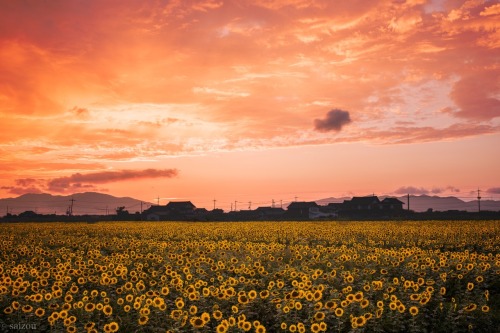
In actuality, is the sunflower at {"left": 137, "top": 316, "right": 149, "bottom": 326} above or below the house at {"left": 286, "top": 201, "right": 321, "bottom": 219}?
below

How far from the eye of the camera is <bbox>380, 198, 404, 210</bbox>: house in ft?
329

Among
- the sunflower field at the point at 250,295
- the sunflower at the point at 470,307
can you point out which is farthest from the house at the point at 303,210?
the sunflower at the point at 470,307

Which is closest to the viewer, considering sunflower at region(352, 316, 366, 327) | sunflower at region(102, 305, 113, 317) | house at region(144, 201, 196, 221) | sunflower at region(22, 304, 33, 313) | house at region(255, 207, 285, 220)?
sunflower at region(352, 316, 366, 327)

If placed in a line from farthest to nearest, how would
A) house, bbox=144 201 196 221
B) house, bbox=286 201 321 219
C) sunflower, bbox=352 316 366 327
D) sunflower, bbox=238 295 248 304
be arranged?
house, bbox=144 201 196 221 → house, bbox=286 201 321 219 → sunflower, bbox=238 295 248 304 → sunflower, bbox=352 316 366 327

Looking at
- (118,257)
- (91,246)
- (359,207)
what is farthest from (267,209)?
(118,257)

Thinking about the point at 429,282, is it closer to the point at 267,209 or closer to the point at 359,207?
the point at 359,207

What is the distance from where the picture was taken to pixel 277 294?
10062 mm

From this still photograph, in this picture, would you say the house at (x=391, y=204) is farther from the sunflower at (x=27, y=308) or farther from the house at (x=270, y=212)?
the sunflower at (x=27, y=308)

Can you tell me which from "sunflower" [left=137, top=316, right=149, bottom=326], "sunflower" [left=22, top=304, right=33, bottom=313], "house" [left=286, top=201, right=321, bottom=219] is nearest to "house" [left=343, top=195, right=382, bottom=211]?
"house" [left=286, top=201, right=321, bottom=219]

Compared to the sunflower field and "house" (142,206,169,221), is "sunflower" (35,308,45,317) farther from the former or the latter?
"house" (142,206,169,221)

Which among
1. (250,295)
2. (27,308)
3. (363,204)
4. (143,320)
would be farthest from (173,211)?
(143,320)

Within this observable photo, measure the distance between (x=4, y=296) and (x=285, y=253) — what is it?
34.2 ft

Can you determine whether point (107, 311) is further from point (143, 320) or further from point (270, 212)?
point (270, 212)

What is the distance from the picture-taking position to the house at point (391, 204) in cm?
10025
